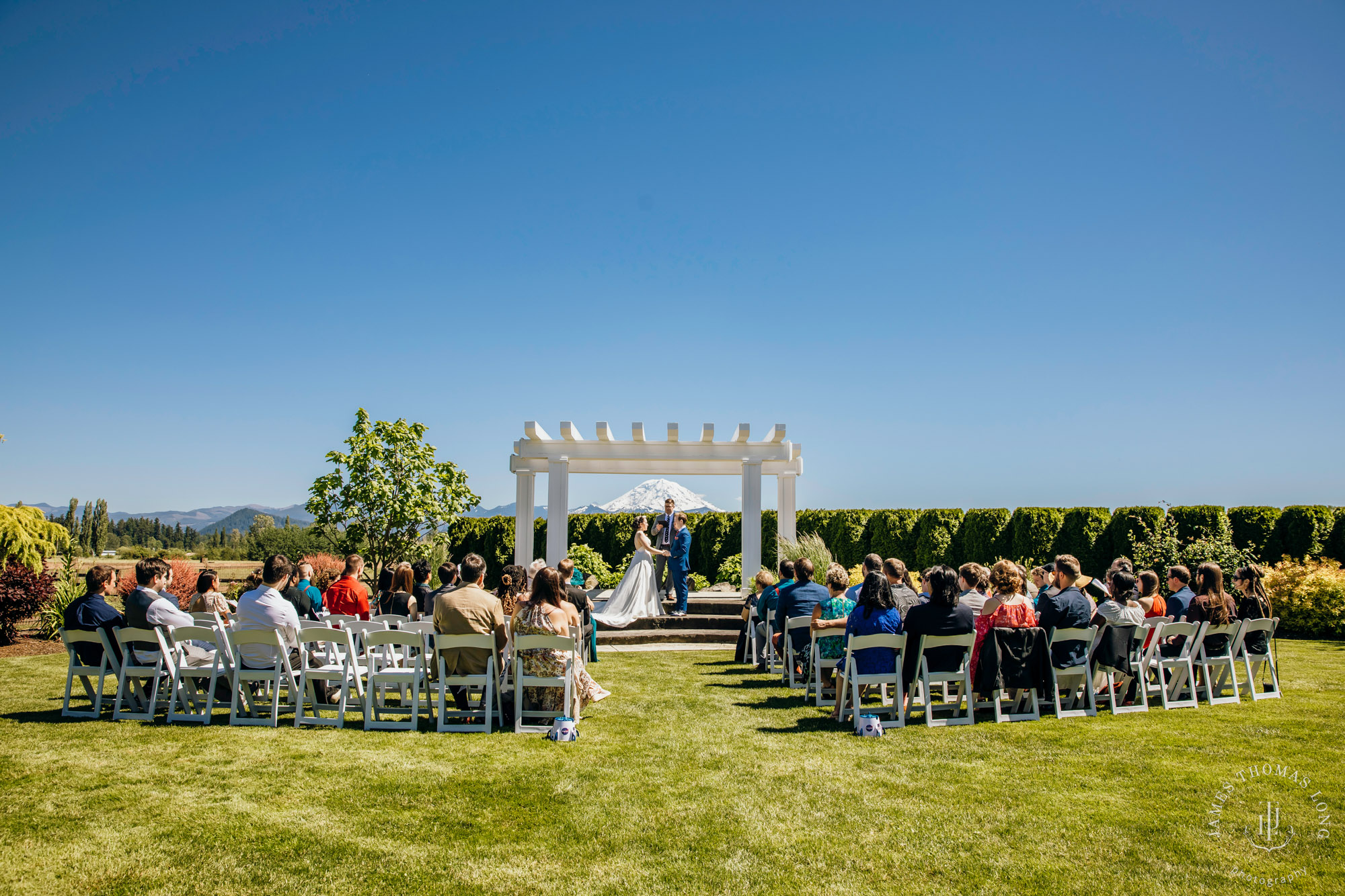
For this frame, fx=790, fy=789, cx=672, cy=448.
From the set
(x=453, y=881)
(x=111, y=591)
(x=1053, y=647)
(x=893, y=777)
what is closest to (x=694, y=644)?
(x=1053, y=647)

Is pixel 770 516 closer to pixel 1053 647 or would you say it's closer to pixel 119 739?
pixel 1053 647

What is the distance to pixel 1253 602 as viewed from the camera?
746 centimetres

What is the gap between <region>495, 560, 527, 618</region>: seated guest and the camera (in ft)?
23.7

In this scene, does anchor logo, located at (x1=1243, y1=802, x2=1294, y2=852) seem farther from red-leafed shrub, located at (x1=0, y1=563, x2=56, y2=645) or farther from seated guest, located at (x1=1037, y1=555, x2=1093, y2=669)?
red-leafed shrub, located at (x1=0, y1=563, x2=56, y2=645)

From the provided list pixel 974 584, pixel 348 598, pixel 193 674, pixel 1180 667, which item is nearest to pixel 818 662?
pixel 974 584

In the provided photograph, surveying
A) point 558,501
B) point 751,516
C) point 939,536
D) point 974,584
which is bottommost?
point 974,584

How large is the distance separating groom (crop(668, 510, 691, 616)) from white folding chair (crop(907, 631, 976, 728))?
723cm

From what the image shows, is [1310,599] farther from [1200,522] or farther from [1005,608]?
[1005,608]

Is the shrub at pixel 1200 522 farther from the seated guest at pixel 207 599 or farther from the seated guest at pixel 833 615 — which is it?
the seated guest at pixel 207 599

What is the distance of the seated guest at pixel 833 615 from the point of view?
7152 millimetres

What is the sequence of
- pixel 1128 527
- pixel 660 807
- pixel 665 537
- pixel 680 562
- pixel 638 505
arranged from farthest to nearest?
pixel 638 505 → pixel 1128 527 → pixel 665 537 → pixel 680 562 → pixel 660 807

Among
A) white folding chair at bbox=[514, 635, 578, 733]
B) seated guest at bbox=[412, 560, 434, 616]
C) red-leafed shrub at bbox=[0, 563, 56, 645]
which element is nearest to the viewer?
white folding chair at bbox=[514, 635, 578, 733]

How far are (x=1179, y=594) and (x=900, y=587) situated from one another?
104 inches

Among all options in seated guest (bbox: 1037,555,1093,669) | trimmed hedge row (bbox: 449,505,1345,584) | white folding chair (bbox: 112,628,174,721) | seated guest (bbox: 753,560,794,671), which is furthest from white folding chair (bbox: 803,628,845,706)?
trimmed hedge row (bbox: 449,505,1345,584)
